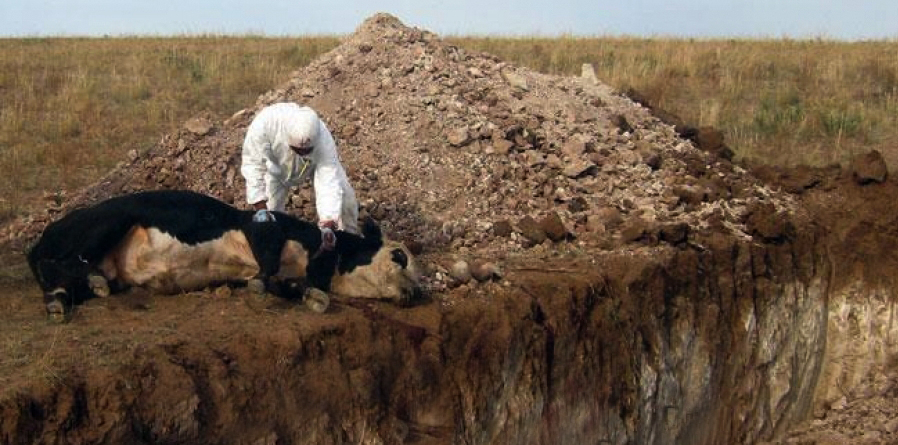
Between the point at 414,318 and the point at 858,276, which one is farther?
the point at 858,276

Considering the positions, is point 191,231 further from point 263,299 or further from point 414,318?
point 414,318

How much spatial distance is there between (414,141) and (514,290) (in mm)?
2799

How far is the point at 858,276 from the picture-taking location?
10195mm

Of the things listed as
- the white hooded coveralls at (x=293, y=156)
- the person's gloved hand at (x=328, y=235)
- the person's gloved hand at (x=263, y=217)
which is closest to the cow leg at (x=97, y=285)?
the person's gloved hand at (x=263, y=217)

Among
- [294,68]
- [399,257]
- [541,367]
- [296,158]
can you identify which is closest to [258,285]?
[399,257]

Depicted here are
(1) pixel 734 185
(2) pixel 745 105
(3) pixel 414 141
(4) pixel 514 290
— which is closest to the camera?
(4) pixel 514 290

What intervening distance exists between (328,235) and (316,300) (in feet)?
1.35

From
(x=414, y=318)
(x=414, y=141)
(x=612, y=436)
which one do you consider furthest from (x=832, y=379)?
(x=414, y=318)

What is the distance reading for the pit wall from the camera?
5.19 meters

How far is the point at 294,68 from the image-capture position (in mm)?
18062

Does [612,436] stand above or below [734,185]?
below

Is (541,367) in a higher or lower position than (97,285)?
lower

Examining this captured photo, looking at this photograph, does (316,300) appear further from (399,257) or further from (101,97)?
(101,97)

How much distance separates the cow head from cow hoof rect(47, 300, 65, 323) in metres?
1.52
